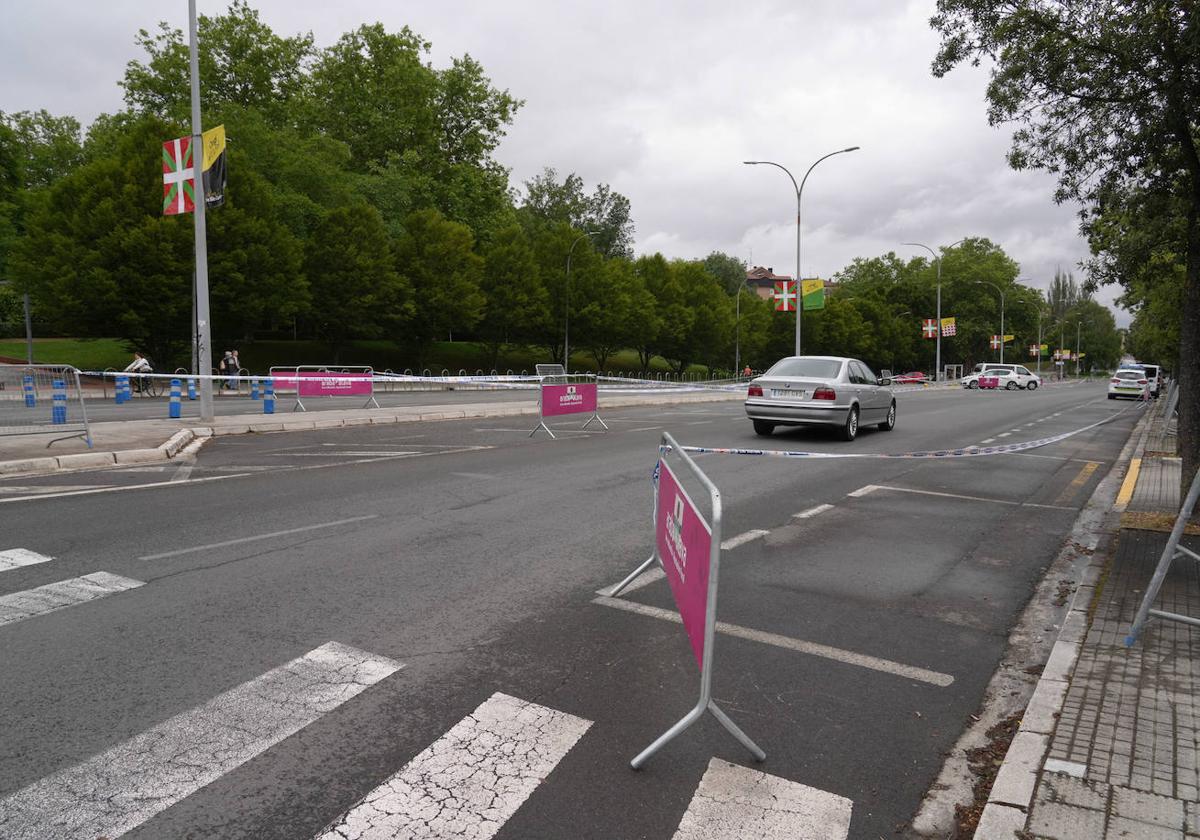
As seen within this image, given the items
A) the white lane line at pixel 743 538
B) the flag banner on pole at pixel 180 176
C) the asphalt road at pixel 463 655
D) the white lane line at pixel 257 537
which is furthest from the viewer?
the flag banner on pole at pixel 180 176

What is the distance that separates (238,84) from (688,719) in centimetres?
5791

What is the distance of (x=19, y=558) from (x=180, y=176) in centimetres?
1366

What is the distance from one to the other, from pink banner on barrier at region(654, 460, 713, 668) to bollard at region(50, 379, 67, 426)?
11062mm

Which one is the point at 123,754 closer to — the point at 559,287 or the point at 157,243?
the point at 157,243

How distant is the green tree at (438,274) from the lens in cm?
4722

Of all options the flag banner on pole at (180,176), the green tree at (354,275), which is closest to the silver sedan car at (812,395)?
the flag banner on pole at (180,176)

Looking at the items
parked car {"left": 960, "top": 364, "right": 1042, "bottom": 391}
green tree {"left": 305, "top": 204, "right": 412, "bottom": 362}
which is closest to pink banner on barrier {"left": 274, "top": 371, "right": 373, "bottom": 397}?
green tree {"left": 305, "top": 204, "right": 412, "bottom": 362}

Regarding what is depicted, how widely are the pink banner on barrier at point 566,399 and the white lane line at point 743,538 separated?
8578 mm

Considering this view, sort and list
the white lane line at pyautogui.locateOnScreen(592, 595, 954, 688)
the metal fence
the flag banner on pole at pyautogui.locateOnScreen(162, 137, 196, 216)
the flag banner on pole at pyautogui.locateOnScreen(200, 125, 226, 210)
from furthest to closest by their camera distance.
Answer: the flag banner on pole at pyautogui.locateOnScreen(162, 137, 196, 216) → the flag banner on pole at pyautogui.locateOnScreen(200, 125, 226, 210) → the metal fence → the white lane line at pyautogui.locateOnScreen(592, 595, 954, 688)

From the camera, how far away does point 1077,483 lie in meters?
11.1

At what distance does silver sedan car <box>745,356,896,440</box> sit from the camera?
47.1ft

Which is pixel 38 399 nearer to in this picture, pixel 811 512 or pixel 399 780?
pixel 811 512

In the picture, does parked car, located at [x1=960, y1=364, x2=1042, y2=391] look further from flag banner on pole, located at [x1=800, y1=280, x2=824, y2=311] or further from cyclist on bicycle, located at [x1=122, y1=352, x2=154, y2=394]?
cyclist on bicycle, located at [x1=122, y1=352, x2=154, y2=394]

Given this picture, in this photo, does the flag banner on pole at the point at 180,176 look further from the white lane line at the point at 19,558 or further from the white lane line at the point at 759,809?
the white lane line at the point at 759,809
